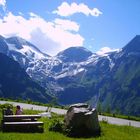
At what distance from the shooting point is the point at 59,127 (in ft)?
94.7

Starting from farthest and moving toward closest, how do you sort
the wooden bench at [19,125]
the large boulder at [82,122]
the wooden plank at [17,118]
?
the wooden plank at [17,118], the large boulder at [82,122], the wooden bench at [19,125]

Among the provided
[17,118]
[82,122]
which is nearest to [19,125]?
[17,118]

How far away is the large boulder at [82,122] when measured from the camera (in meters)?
27.6

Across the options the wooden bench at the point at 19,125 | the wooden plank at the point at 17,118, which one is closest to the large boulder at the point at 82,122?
the wooden bench at the point at 19,125

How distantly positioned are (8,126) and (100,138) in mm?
6099

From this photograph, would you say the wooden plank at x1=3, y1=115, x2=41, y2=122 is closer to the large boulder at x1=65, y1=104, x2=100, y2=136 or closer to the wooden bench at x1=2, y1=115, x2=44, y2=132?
the wooden bench at x1=2, y1=115, x2=44, y2=132

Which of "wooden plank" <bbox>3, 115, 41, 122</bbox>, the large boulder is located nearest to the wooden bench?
"wooden plank" <bbox>3, 115, 41, 122</bbox>

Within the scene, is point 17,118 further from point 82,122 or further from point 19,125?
point 82,122

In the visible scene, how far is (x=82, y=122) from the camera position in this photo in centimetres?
2766

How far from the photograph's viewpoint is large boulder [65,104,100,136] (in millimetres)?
27609

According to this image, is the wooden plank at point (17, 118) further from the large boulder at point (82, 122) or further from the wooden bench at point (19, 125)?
the large boulder at point (82, 122)

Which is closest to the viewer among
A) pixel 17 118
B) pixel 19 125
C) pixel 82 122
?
pixel 19 125

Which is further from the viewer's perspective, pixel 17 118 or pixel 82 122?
pixel 17 118

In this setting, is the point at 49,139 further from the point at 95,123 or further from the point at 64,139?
the point at 95,123
